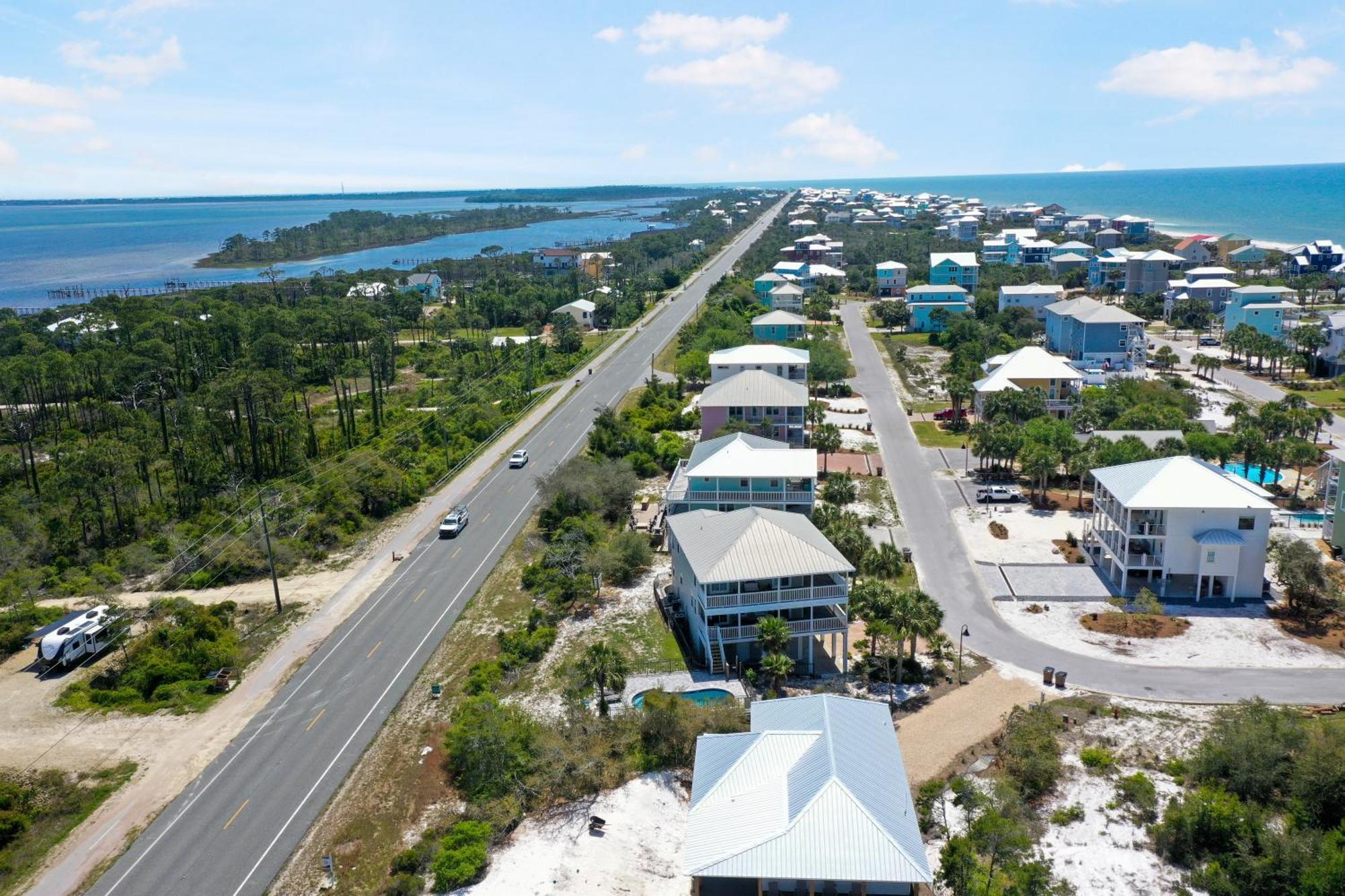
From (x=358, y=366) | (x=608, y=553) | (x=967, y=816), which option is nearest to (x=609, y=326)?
(x=358, y=366)

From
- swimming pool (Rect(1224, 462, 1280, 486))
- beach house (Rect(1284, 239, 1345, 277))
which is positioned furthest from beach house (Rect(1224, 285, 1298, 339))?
swimming pool (Rect(1224, 462, 1280, 486))

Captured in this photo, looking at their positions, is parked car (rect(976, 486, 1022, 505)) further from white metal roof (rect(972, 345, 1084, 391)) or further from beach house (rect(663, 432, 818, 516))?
white metal roof (rect(972, 345, 1084, 391))

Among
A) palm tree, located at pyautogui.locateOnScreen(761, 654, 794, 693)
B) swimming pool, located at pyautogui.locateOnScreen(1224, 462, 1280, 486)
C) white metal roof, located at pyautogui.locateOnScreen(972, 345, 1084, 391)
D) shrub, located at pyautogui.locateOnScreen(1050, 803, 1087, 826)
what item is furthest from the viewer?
white metal roof, located at pyautogui.locateOnScreen(972, 345, 1084, 391)

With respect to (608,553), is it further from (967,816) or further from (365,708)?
(967,816)

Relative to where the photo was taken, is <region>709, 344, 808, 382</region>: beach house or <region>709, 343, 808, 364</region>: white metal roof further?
<region>709, 344, 808, 382</region>: beach house

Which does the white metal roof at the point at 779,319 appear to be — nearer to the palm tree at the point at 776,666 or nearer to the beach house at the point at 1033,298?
the beach house at the point at 1033,298

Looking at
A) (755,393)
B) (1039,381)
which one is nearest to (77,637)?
(755,393)

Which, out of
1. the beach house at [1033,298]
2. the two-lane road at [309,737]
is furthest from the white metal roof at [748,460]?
the beach house at [1033,298]
